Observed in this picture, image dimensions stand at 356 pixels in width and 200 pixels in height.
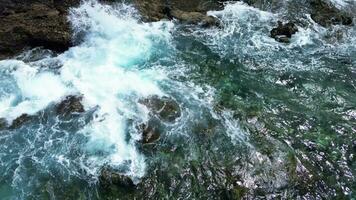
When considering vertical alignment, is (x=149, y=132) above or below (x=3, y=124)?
above

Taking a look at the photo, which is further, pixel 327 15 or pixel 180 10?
pixel 327 15

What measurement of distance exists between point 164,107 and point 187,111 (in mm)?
658

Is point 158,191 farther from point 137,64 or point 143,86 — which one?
point 137,64

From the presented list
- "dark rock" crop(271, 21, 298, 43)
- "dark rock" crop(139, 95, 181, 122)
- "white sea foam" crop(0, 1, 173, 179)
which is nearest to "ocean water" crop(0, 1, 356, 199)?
"white sea foam" crop(0, 1, 173, 179)

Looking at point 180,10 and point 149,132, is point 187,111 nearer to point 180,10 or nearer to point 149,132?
point 149,132

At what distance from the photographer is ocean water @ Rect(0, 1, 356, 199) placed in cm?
1016

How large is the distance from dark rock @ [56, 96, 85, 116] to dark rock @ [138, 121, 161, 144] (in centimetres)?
187

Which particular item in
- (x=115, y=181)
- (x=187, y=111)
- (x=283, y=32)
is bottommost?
(x=115, y=181)

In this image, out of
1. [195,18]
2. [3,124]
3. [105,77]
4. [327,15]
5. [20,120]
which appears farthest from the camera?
[327,15]

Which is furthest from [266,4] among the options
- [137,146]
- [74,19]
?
[137,146]

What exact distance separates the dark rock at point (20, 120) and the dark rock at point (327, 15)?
1115 centimetres

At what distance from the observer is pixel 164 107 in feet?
39.0

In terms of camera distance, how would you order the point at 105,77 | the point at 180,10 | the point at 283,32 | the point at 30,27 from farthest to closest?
the point at 180,10 < the point at 283,32 < the point at 30,27 < the point at 105,77

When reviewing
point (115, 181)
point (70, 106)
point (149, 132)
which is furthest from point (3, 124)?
point (149, 132)
